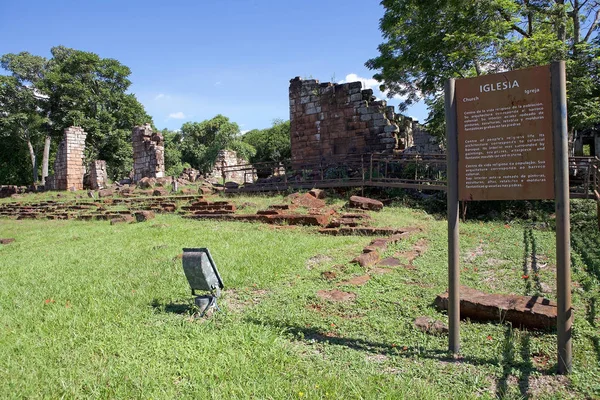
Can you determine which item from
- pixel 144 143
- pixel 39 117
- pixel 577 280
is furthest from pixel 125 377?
pixel 39 117

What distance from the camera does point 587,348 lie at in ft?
10.3

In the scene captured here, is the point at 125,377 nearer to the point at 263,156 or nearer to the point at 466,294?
the point at 466,294

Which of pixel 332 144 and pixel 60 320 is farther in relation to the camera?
pixel 332 144

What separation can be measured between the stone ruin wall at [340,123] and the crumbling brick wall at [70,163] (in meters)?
14.4

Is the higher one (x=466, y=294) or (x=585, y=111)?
(x=585, y=111)

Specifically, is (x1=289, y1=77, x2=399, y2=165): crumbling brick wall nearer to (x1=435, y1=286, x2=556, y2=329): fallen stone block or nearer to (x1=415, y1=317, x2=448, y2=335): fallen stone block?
(x1=435, y1=286, x2=556, y2=329): fallen stone block

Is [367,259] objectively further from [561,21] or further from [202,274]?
[561,21]

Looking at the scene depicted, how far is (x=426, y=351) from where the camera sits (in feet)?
10.6

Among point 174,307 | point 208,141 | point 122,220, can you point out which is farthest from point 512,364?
point 208,141

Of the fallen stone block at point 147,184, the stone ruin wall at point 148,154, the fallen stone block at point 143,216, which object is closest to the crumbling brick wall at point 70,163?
the stone ruin wall at point 148,154

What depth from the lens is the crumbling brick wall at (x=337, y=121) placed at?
15852 mm

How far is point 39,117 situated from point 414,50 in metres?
29.8

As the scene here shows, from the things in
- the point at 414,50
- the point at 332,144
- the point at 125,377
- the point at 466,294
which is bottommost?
the point at 125,377

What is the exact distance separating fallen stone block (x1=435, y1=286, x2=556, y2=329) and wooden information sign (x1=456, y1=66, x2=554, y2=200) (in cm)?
121
